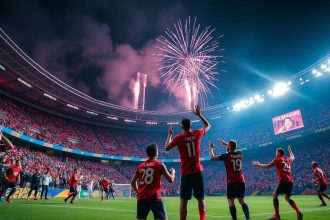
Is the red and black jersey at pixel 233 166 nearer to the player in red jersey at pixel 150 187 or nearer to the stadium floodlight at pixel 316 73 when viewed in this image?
the player in red jersey at pixel 150 187

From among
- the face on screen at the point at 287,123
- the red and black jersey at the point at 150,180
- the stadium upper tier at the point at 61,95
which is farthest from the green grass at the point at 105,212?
the face on screen at the point at 287,123

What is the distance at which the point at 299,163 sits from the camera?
1775 inches

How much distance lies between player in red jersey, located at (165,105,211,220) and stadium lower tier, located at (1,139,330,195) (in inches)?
1009

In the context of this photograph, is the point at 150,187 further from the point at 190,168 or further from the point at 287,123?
the point at 287,123

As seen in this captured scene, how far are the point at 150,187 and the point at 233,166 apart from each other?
10.3ft

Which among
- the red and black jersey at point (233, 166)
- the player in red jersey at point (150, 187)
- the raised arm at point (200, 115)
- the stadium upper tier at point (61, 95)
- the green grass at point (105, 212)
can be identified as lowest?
the green grass at point (105, 212)

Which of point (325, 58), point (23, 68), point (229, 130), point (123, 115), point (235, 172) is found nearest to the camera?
point (235, 172)

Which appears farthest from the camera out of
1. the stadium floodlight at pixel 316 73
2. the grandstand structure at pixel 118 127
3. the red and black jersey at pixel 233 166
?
the stadium floodlight at pixel 316 73

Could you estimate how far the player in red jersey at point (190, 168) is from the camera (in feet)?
19.3

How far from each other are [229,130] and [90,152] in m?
34.4

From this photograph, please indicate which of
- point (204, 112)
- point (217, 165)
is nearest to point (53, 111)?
point (204, 112)

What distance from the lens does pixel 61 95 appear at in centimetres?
4403

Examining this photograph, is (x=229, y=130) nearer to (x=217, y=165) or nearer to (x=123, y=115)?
(x=217, y=165)

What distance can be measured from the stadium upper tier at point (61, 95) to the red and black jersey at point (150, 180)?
2892 centimetres
